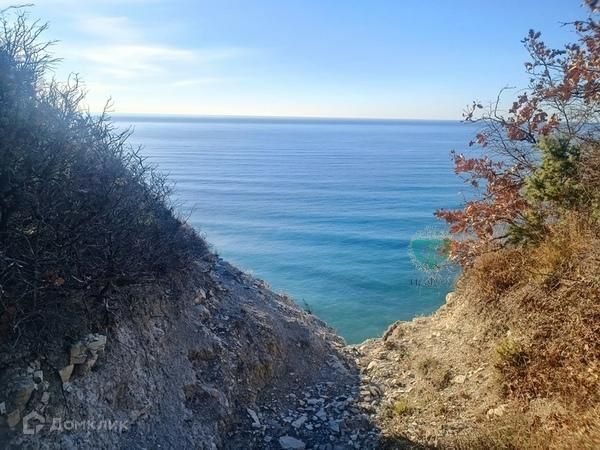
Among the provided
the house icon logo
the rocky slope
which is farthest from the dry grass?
the house icon logo

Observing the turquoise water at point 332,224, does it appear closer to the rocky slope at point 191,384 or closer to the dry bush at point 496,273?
the rocky slope at point 191,384

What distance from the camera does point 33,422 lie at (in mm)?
5465

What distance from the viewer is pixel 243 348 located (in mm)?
8688

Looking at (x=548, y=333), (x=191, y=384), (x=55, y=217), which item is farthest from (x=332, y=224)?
(x=55, y=217)

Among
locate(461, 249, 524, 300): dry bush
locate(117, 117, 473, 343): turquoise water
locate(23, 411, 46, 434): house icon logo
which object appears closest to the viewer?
locate(23, 411, 46, 434): house icon logo

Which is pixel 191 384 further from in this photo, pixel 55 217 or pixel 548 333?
pixel 548 333

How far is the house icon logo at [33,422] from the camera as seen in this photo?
5406 millimetres

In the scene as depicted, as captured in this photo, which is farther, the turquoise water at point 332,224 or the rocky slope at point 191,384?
the turquoise water at point 332,224

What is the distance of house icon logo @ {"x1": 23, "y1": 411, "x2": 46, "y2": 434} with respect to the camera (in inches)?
213

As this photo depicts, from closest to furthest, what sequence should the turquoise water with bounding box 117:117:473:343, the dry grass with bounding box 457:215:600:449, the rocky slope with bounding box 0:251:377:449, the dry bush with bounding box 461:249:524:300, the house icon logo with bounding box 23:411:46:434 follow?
the house icon logo with bounding box 23:411:46:434
the rocky slope with bounding box 0:251:377:449
the dry grass with bounding box 457:215:600:449
the dry bush with bounding box 461:249:524:300
the turquoise water with bounding box 117:117:473:343

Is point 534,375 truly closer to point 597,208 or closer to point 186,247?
point 597,208

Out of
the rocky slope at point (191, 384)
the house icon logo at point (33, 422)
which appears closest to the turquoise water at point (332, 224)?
the rocky slope at point (191, 384)

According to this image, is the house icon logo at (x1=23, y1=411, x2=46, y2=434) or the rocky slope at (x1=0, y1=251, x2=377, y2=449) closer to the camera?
the house icon logo at (x1=23, y1=411, x2=46, y2=434)

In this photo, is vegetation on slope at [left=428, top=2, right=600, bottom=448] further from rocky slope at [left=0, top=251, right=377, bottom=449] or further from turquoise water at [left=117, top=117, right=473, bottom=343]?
turquoise water at [left=117, top=117, right=473, bottom=343]
